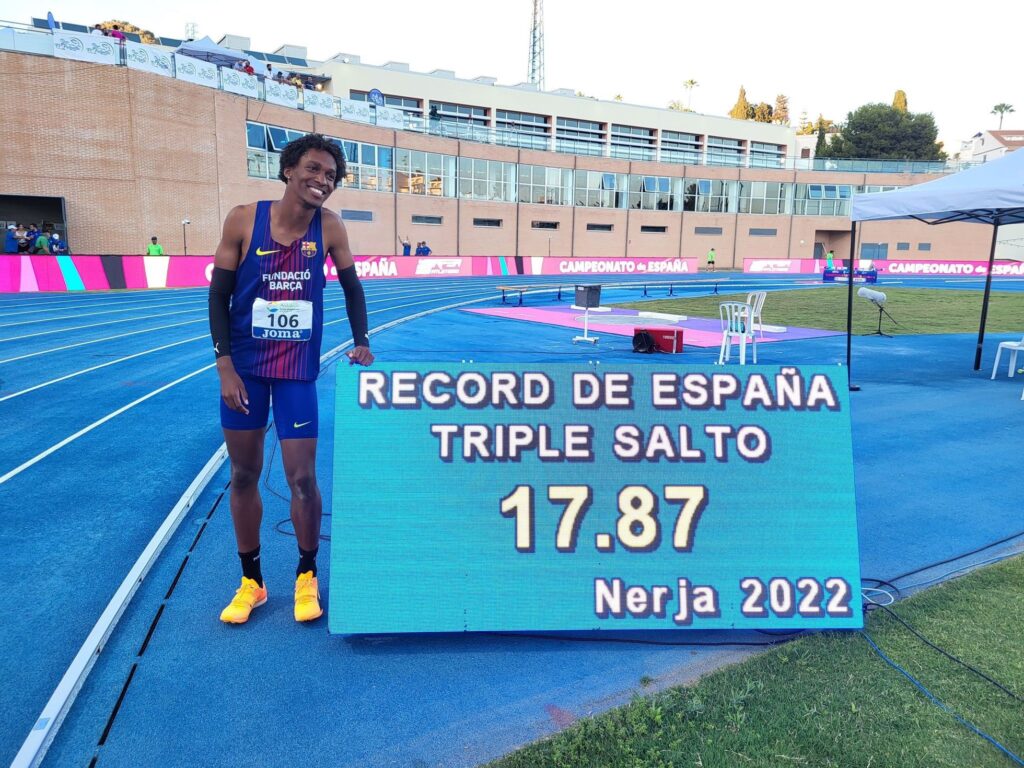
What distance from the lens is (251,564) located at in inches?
143

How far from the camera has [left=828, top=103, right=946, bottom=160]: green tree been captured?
78.6 m

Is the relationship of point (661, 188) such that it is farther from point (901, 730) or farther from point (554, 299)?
point (901, 730)

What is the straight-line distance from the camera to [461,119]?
54.4 m

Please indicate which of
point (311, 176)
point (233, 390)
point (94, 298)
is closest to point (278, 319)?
point (233, 390)

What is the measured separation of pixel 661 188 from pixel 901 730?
5646 cm

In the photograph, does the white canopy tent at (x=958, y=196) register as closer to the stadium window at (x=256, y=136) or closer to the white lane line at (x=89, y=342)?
the white lane line at (x=89, y=342)

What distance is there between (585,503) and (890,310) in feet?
75.9

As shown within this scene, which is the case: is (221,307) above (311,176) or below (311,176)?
below

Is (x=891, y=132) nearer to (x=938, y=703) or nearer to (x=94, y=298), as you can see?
(x=94, y=298)

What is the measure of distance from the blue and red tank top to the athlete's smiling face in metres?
0.17

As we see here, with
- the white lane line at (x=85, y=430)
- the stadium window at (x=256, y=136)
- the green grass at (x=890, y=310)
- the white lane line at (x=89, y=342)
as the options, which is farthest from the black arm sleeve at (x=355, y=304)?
the stadium window at (x=256, y=136)

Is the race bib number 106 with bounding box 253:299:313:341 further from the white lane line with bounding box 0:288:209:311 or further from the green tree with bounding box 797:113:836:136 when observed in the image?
the green tree with bounding box 797:113:836:136

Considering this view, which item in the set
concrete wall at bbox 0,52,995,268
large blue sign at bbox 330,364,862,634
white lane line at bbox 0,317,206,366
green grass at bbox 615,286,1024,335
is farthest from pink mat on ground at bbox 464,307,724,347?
concrete wall at bbox 0,52,995,268

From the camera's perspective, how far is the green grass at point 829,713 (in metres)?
2.58
